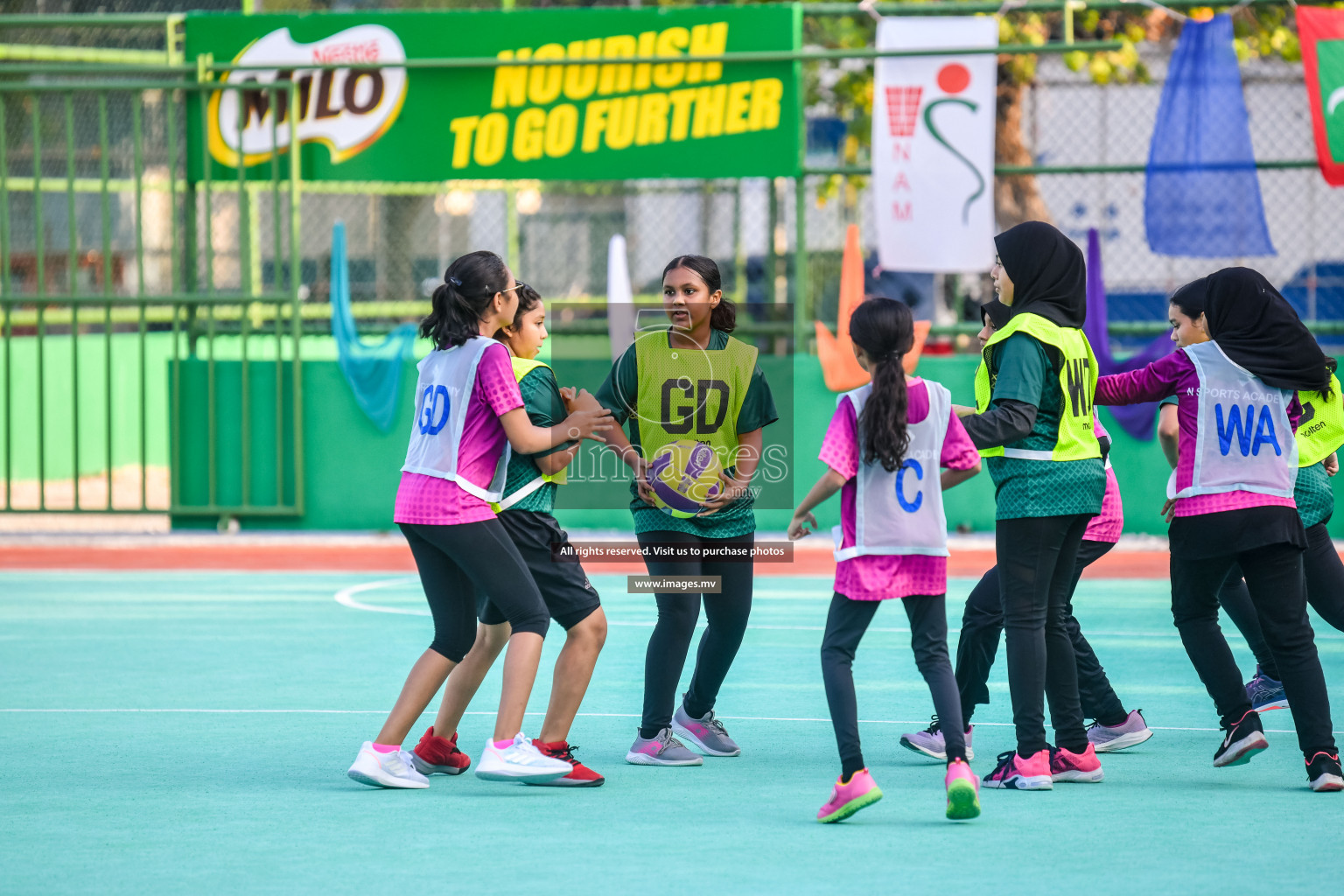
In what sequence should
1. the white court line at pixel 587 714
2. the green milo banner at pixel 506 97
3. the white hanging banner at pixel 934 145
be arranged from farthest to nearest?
the green milo banner at pixel 506 97, the white hanging banner at pixel 934 145, the white court line at pixel 587 714

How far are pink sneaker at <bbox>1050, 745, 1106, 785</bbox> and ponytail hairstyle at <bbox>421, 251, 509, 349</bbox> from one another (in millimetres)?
2615

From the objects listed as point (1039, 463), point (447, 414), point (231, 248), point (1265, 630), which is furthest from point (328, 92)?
point (1265, 630)

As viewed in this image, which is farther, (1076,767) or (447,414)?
(1076,767)

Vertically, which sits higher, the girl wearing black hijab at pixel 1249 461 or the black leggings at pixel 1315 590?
the girl wearing black hijab at pixel 1249 461

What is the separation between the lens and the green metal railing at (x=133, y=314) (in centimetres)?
1376

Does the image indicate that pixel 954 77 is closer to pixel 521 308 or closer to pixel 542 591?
pixel 521 308

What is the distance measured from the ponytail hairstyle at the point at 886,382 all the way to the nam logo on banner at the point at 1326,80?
861cm

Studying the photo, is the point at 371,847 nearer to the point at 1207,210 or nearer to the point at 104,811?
the point at 104,811

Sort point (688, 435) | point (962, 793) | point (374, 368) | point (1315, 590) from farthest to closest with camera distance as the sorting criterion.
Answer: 1. point (374, 368)
2. point (1315, 590)
3. point (688, 435)
4. point (962, 793)

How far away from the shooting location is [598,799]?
18.8ft

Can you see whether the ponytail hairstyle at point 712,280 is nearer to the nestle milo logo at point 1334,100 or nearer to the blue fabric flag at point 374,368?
the blue fabric flag at point 374,368

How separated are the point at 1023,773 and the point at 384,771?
2.26 meters

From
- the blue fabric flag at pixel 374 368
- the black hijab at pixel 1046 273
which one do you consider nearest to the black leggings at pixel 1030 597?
the black hijab at pixel 1046 273

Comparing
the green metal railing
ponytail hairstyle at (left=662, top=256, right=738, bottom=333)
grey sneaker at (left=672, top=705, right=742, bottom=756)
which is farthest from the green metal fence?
grey sneaker at (left=672, top=705, right=742, bottom=756)
